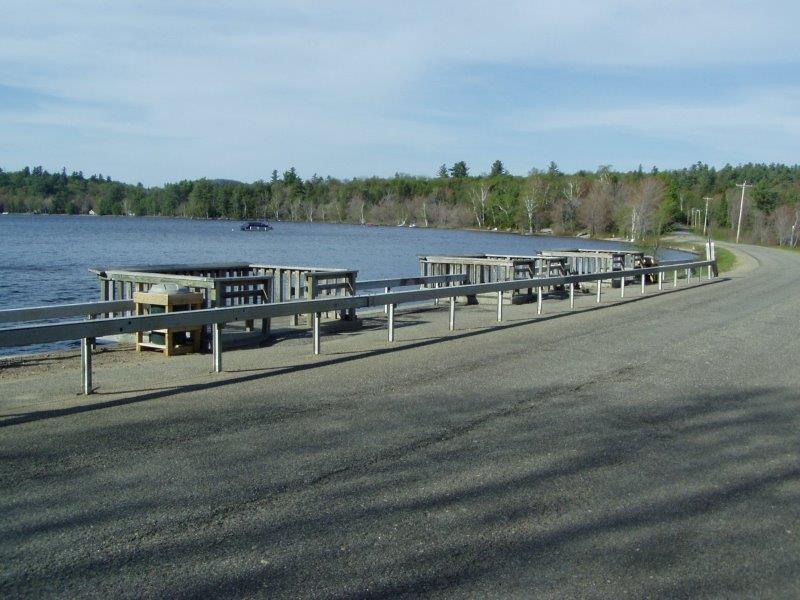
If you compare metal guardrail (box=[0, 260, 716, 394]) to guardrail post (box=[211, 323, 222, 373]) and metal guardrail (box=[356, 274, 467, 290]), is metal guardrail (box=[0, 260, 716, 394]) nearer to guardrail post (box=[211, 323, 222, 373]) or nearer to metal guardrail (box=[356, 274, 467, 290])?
guardrail post (box=[211, 323, 222, 373])

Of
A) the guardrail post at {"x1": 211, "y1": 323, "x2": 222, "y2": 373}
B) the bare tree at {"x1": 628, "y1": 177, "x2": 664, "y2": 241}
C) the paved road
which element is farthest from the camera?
the bare tree at {"x1": 628, "y1": 177, "x2": 664, "y2": 241}

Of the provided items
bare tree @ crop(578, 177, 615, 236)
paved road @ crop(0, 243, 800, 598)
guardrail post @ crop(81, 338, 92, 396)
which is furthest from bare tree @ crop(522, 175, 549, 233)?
guardrail post @ crop(81, 338, 92, 396)

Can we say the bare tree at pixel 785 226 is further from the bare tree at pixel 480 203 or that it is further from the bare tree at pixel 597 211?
the bare tree at pixel 480 203

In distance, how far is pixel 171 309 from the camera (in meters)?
13.2

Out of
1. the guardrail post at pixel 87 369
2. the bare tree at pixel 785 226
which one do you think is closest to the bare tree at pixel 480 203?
the bare tree at pixel 785 226

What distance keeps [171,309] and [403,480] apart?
7.83 meters

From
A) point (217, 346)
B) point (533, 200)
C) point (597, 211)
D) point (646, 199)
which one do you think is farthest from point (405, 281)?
point (533, 200)

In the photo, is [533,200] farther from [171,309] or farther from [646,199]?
[171,309]

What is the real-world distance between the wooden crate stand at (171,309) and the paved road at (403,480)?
108 centimetres

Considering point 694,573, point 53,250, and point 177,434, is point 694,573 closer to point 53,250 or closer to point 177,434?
point 177,434

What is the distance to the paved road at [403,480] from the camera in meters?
4.75

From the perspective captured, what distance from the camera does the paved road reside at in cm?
475

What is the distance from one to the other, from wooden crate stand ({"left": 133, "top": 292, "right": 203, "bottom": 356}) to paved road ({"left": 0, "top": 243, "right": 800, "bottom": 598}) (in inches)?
42.6

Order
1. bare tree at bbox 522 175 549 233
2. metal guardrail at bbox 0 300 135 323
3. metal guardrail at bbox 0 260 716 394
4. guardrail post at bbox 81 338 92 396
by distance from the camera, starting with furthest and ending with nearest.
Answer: bare tree at bbox 522 175 549 233 → metal guardrail at bbox 0 300 135 323 → guardrail post at bbox 81 338 92 396 → metal guardrail at bbox 0 260 716 394
